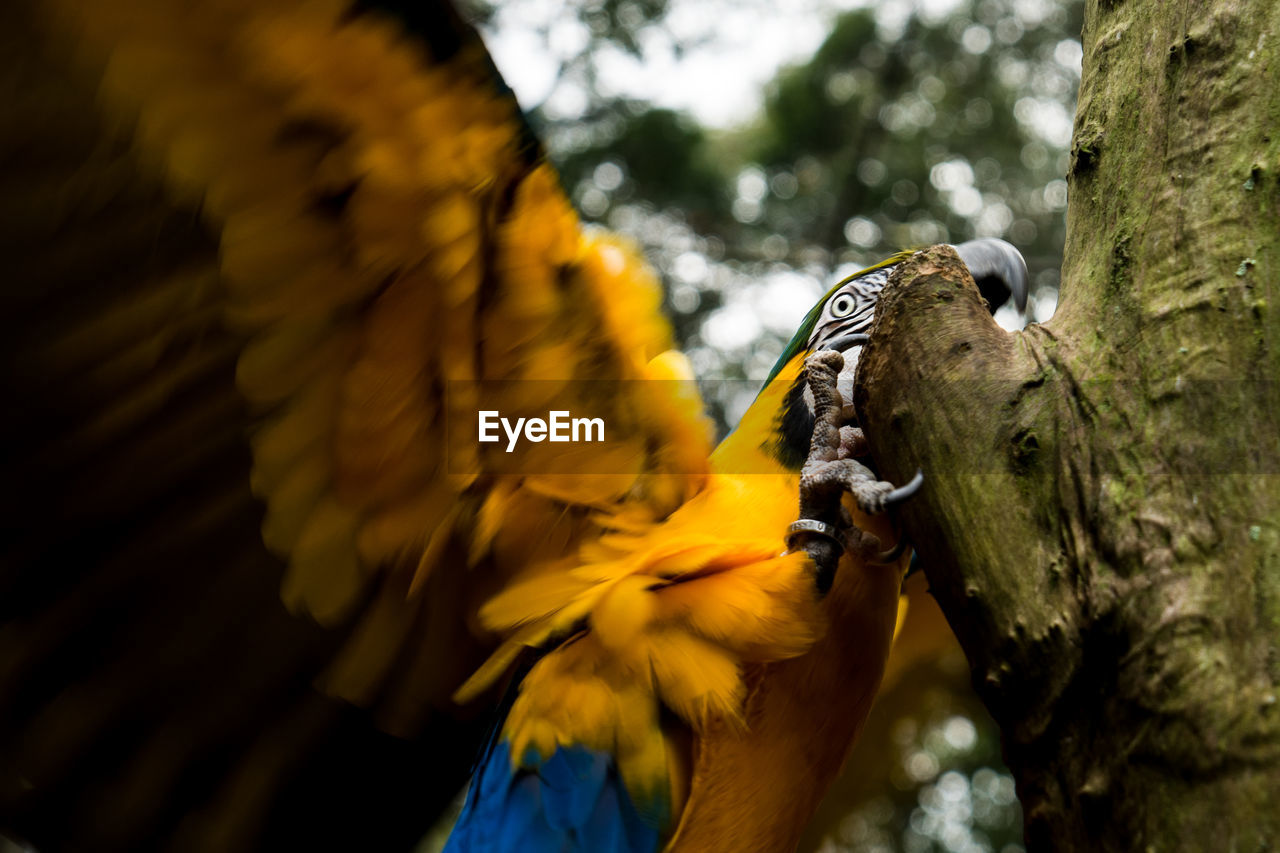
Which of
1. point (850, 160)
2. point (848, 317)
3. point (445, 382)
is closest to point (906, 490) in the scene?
point (445, 382)

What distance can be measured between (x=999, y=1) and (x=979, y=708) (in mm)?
4021

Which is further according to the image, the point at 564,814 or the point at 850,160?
the point at 850,160

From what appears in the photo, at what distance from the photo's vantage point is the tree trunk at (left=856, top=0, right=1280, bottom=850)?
0.85 meters

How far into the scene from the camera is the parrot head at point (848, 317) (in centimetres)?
185

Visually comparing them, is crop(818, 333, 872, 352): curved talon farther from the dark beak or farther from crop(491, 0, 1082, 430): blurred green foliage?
crop(491, 0, 1082, 430): blurred green foliage

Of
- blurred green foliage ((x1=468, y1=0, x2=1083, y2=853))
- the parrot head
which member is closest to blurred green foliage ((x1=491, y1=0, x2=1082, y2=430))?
blurred green foliage ((x1=468, y1=0, x2=1083, y2=853))

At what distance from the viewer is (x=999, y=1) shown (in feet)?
17.0

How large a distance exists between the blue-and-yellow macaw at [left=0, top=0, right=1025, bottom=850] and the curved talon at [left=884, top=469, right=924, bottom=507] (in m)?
0.36

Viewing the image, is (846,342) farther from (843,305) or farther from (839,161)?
(839,161)

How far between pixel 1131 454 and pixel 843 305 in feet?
3.60

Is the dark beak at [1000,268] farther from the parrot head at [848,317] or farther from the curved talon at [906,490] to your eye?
the curved talon at [906,490]

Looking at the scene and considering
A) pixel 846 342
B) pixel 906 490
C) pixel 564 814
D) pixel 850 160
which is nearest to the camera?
pixel 906 490

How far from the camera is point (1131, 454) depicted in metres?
1.00

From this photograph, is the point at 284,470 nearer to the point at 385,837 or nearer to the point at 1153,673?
the point at 385,837
